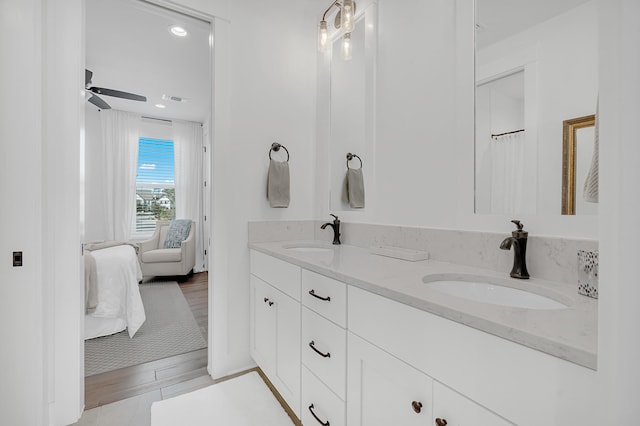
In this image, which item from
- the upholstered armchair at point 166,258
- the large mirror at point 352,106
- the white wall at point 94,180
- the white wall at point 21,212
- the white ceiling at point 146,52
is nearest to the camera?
the white wall at point 21,212

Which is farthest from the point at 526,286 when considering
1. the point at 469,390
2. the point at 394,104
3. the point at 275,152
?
the point at 275,152

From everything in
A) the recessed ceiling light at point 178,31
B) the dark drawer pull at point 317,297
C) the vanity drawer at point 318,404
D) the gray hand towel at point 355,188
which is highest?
the recessed ceiling light at point 178,31

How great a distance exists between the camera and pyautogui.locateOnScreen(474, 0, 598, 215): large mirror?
976 millimetres

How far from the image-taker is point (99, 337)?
2559mm

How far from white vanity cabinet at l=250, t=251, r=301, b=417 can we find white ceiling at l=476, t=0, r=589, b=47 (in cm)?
133

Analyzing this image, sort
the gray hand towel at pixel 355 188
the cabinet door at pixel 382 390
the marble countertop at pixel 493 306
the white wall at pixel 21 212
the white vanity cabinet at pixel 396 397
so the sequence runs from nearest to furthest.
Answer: the marble countertop at pixel 493 306 < the white vanity cabinet at pixel 396 397 < the cabinet door at pixel 382 390 < the white wall at pixel 21 212 < the gray hand towel at pixel 355 188

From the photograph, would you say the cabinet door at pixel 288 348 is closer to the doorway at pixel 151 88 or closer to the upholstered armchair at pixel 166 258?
the doorway at pixel 151 88

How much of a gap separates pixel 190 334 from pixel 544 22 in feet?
10.2

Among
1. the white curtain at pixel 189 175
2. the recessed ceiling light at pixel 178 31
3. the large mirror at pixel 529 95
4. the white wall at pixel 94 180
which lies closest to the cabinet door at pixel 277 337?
the large mirror at pixel 529 95

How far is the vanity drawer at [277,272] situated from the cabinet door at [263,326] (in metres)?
0.06

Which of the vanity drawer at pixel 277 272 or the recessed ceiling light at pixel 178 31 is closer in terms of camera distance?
the vanity drawer at pixel 277 272

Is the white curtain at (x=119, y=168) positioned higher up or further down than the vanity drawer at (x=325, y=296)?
higher up

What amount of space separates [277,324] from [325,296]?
0.56m

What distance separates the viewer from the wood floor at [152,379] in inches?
70.4
